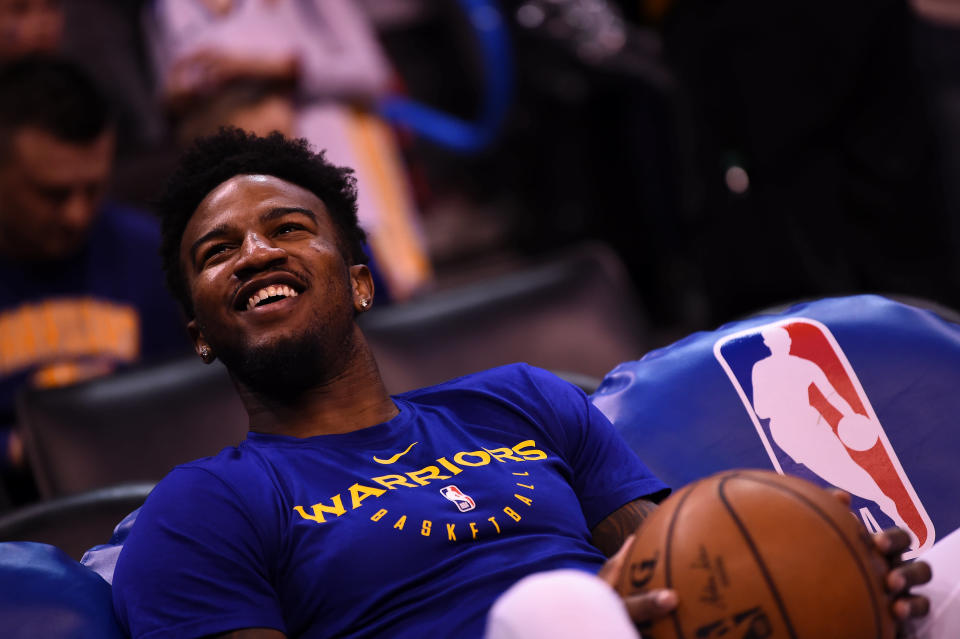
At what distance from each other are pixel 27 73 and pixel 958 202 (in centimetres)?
272

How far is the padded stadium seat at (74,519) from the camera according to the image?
1481 millimetres

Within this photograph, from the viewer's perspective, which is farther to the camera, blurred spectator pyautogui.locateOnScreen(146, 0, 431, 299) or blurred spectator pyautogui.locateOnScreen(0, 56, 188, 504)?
blurred spectator pyautogui.locateOnScreen(146, 0, 431, 299)

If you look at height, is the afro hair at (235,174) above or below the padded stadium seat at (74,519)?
above

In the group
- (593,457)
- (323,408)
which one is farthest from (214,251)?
(593,457)

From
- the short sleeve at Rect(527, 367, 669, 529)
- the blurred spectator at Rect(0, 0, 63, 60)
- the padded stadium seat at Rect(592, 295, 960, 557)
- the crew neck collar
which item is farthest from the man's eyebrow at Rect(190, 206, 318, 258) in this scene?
the blurred spectator at Rect(0, 0, 63, 60)

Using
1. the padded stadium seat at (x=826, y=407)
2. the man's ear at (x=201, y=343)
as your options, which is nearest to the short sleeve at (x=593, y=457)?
the padded stadium seat at (x=826, y=407)

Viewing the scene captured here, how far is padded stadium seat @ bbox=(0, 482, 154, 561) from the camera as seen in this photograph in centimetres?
148

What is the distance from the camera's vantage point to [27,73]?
2.53 metres

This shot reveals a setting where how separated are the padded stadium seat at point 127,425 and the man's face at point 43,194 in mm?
673

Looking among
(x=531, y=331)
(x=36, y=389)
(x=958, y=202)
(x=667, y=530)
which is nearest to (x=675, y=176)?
(x=958, y=202)

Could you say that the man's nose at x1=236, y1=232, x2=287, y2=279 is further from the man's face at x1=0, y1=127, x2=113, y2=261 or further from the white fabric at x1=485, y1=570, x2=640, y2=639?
the man's face at x1=0, y1=127, x2=113, y2=261

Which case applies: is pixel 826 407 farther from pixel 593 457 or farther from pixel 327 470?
pixel 327 470

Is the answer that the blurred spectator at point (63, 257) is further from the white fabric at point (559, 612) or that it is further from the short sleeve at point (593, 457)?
the white fabric at point (559, 612)

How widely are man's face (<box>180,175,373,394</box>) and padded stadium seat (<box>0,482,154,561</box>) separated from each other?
316 millimetres
